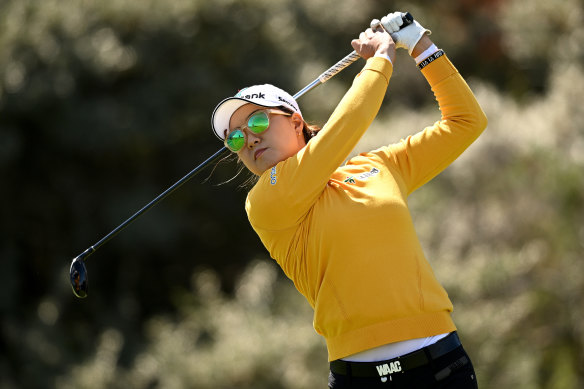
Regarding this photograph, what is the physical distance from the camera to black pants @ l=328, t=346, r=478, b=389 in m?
1.99

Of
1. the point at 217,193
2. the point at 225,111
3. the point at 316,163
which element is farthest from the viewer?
the point at 217,193

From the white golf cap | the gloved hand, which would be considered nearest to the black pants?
the white golf cap

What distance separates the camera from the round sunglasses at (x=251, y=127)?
216 centimetres

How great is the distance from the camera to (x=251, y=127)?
216 cm

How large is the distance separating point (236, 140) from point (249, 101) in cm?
11

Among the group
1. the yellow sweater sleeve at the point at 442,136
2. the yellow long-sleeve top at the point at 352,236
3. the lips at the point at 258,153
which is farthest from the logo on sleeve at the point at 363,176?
the lips at the point at 258,153

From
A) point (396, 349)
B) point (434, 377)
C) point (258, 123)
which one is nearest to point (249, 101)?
point (258, 123)

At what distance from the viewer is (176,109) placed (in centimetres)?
835

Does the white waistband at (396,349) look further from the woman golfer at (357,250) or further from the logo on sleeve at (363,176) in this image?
the logo on sleeve at (363,176)

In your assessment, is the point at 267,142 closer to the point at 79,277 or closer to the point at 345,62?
the point at 345,62

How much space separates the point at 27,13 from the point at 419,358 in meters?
6.64

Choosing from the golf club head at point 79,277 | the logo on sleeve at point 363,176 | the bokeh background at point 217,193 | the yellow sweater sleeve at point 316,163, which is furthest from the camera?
the bokeh background at point 217,193

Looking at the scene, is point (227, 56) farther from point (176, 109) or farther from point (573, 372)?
point (573, 372)

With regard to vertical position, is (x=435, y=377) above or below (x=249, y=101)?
below
